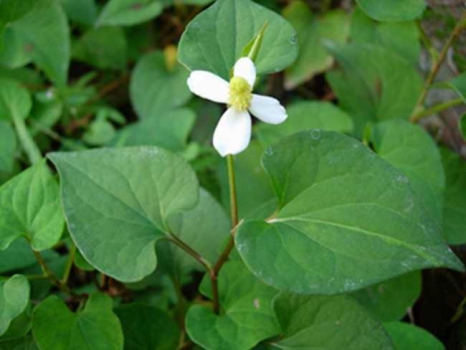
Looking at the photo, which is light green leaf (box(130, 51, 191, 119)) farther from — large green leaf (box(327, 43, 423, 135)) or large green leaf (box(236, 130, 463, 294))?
large green leaf (box(236, 130, 463, 294))

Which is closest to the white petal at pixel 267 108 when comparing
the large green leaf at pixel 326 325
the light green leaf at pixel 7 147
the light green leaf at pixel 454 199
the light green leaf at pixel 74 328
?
the large green leaf at pixel 326 325

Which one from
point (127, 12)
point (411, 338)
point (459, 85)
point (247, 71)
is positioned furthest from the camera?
point (127, 12)

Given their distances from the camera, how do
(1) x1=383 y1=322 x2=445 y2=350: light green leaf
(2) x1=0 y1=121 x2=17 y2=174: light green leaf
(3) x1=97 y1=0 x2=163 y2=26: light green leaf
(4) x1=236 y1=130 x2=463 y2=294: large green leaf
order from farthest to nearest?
(3) x1=97 y1=0 x2=163 y2=26: light green leaf
(2) x1=0 y1=121 x2=17 y2=174: light green leaf
(1) x1=383 y1=322 x2=445 y2=350: light green leaf
(4) x1=236 y1=130 x2=463 y2=294: large green leaf

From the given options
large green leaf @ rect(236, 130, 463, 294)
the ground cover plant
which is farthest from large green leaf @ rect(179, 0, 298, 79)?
large green leaf @ rect(236, 130, 463, 294)

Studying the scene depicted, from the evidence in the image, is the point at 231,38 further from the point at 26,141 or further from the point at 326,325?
the point at 26,141

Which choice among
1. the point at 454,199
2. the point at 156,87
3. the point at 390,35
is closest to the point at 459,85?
the point at 454,199

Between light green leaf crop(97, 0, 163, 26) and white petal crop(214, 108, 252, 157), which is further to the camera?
light green leaf crop(97, 0, 163, 26)

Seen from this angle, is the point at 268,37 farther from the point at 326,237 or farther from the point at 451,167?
the point at 451,167
